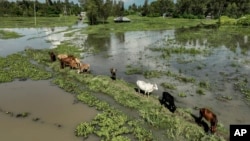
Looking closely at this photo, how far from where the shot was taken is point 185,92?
16438 mm

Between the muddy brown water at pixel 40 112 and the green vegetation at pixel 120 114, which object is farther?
the muddy brown water at pixel 40 112

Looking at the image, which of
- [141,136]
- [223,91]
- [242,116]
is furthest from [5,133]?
[223,91]

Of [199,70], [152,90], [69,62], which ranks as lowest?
[152,90]

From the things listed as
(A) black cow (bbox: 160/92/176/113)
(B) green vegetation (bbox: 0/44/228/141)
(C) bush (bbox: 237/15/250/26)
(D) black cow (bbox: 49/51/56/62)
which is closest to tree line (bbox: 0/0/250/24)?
(C) bush (bbox: 237/15/250/26)

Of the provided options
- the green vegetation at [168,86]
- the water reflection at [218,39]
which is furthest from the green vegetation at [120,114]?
the water reflection at [218,39]

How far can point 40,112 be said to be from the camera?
1360 cm

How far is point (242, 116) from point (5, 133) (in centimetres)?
1194

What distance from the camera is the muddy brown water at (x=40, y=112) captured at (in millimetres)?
11406

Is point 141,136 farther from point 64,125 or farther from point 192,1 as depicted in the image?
point 192,1

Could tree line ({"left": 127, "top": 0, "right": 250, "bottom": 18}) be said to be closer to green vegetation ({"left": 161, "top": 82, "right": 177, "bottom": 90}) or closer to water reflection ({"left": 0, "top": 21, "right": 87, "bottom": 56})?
water reflection ({"left": 0, "top": 21, "right": 87, "bottom": 56})

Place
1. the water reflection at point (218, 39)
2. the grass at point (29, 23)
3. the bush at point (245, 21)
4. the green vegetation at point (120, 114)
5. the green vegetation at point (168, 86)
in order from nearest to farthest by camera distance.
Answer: the green vegetation at point (120, 114), the green vegetation at point (168, 86), the water reflection at point (218, 39), the bush at point (245, 21), the grass at point (29, 23)

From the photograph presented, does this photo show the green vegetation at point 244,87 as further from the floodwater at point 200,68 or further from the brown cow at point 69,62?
the brown cow at point 69,62

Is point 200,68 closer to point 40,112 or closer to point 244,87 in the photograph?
point 244,87

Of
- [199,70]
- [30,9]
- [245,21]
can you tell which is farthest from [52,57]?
[30,9]
